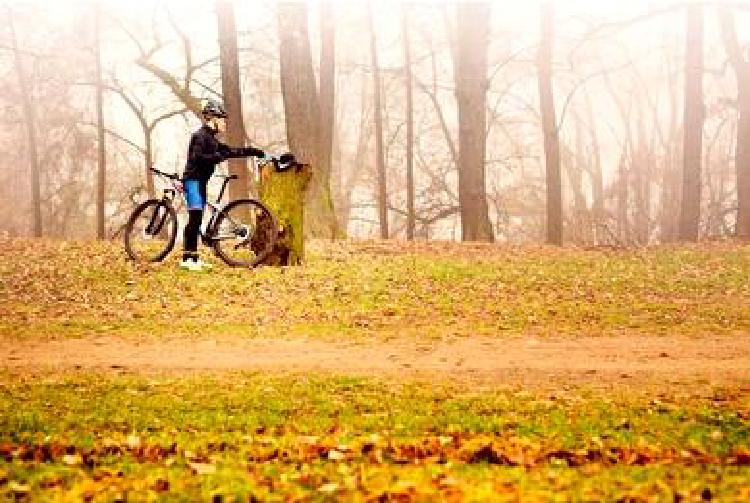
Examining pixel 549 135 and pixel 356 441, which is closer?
pixel 356 441

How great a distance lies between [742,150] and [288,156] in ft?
42.7

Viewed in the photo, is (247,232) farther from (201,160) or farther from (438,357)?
(438,357)

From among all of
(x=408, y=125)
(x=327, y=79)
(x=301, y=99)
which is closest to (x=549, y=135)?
(x=327, y=79)

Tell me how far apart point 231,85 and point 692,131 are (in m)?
10.6

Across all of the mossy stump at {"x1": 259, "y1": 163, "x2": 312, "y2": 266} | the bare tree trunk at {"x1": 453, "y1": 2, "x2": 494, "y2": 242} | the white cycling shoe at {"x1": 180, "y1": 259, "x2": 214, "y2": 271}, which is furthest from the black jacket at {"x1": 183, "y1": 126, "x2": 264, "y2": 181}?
the bare tree trunk at {"x1": 453, "y1": 2, "x2": 494, "y2": 242}

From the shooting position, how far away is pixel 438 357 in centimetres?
751

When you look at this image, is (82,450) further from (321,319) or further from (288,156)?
(288,156)

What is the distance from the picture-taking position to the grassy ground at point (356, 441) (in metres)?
3.91

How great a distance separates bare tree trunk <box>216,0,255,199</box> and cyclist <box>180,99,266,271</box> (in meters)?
5.26

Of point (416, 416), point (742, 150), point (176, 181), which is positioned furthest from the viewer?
point (742, 150)

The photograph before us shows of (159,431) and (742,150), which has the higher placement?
(742,150)

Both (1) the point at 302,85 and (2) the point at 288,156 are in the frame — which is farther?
(1) the point at 302,85

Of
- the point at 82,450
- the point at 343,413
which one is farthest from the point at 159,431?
the point at 343,413

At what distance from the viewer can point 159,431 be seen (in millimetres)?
5082
